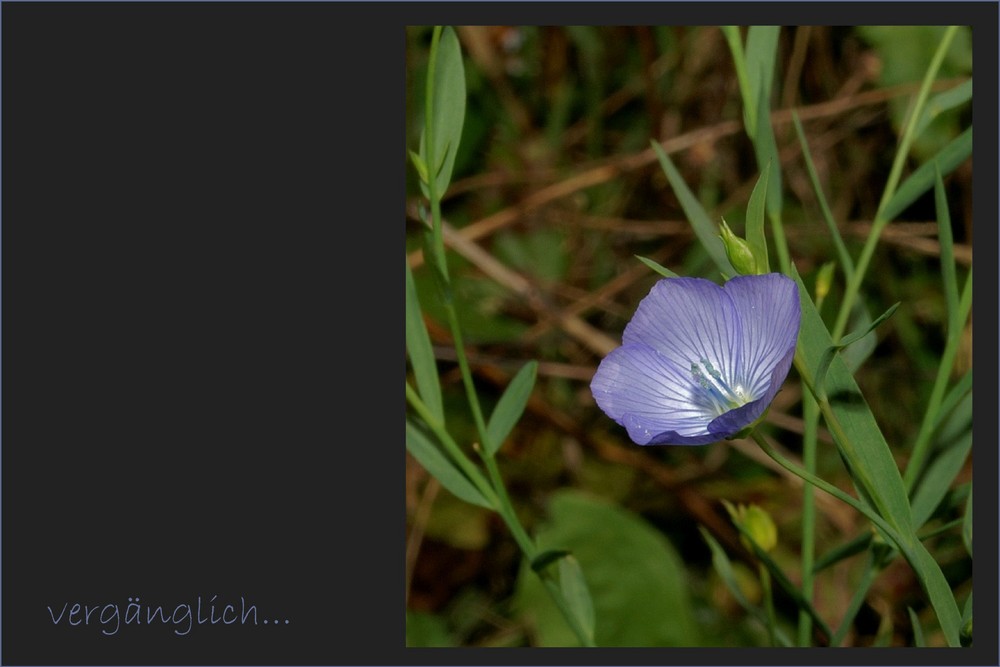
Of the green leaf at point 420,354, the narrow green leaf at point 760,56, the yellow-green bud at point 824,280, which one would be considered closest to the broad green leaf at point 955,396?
the yellow-green bud at point 824,280

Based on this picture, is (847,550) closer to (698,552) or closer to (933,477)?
(933,477)

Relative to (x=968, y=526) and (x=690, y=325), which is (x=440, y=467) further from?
(x=968, y=526)

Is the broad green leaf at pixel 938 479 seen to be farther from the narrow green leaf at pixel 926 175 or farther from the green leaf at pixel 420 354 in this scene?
the green leaf at pixel 420 354

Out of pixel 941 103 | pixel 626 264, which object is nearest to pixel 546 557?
pixel 941 103

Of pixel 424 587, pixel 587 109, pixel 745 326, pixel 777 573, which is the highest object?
pixel 587 109

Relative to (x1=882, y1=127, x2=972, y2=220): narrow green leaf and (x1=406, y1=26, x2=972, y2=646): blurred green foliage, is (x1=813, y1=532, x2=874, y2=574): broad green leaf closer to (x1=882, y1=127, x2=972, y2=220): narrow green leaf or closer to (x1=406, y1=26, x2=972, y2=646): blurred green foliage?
(x1=882, y1=127, x2=972, y2=220): narrow green leaf

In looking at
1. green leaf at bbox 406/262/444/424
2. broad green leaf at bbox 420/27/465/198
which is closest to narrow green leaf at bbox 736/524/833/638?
green leaf at bbox 406/262/444/424

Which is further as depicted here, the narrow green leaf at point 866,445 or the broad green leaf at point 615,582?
the broad green leaf at point 615,582
